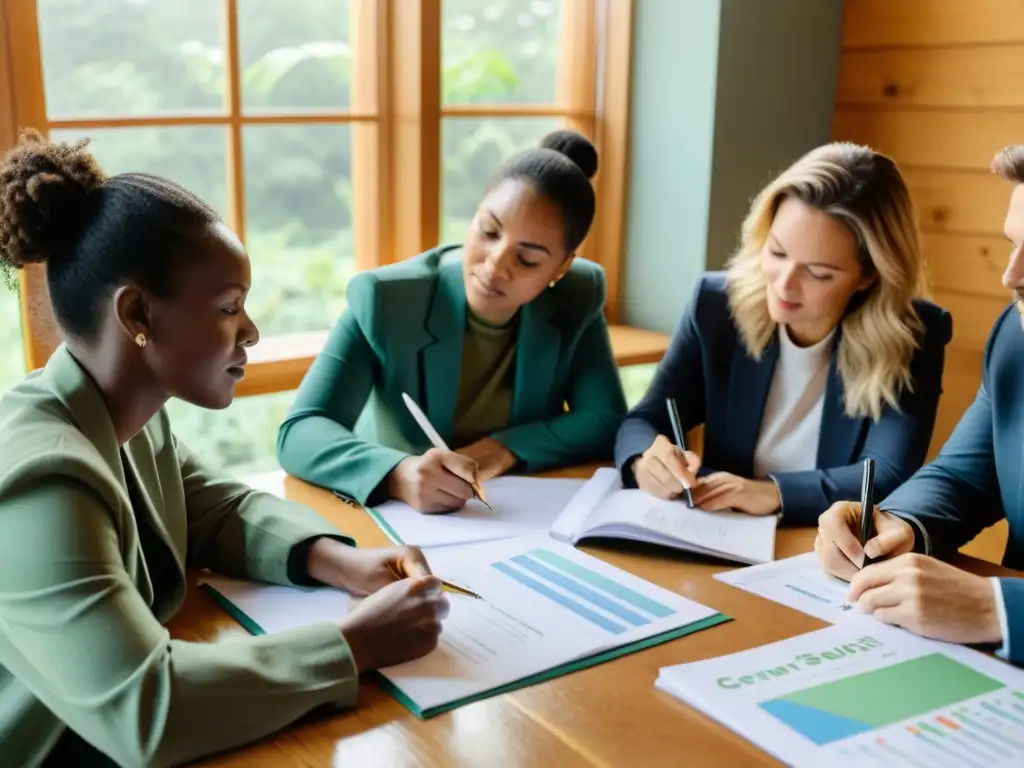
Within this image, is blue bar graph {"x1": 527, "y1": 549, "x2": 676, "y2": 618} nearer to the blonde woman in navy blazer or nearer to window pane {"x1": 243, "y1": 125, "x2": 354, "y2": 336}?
the blonde woman in navy blazer

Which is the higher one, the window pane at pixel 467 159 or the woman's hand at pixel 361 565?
the window pane at pixel 467 159

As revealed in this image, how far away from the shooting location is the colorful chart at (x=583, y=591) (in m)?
1.24

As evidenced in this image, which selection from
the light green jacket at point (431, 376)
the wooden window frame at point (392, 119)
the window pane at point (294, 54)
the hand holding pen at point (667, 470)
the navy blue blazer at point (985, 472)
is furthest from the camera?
the window pane at point (294, 54)

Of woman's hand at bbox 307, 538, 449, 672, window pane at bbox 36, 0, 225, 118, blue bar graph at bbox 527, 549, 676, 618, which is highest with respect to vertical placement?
window pane at bbox 36, 0, 225, 118

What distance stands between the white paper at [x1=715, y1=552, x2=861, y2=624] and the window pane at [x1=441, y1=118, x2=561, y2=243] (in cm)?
143

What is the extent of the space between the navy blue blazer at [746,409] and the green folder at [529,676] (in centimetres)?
51

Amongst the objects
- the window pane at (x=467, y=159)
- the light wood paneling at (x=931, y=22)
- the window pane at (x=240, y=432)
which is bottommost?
the window pane at (x=240, y=432)

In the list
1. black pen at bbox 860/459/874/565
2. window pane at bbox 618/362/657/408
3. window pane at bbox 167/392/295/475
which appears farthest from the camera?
window pane at bbox 618/362/657/408

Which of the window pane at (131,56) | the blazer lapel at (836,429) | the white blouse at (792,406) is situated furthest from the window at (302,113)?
the blazer lapel at (836,429)

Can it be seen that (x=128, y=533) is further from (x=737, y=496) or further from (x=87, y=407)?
(x=737, y=496)

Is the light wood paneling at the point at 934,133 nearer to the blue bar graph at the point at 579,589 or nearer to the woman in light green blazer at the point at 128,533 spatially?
the blue bar graph at the point at 579,589

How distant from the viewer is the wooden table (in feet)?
3.15

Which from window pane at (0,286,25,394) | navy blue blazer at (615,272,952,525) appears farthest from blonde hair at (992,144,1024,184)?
window pane at (0,286,25,394)

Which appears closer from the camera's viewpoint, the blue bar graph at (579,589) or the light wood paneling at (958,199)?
the blue bar graph at (579,589)
